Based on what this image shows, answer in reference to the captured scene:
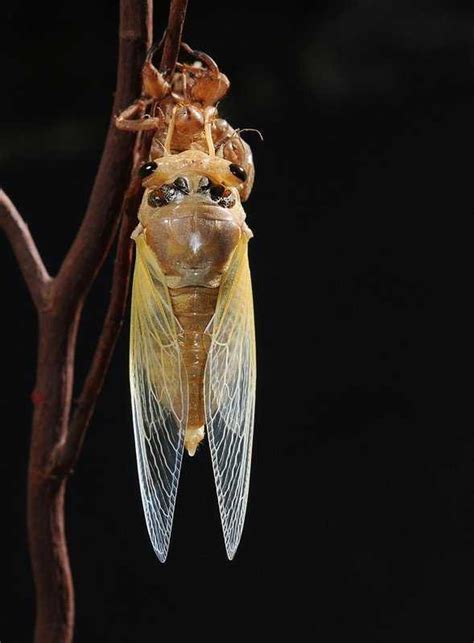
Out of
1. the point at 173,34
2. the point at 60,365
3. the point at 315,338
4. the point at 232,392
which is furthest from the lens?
the point at 315,338

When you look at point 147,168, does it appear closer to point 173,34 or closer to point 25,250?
point 173,34

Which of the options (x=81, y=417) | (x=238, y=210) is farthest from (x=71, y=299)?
(x=238, y=210)

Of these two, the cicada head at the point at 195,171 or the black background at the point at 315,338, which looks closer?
the cicada head at the point at 195,171

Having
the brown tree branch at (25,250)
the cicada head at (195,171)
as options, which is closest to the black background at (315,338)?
the brown tree branch at (25,250)

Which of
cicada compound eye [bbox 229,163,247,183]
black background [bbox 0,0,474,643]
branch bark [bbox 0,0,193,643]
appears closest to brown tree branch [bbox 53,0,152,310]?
branch bark [bbox 0,0,193,643]

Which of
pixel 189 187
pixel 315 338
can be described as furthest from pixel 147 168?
pixel 315 338

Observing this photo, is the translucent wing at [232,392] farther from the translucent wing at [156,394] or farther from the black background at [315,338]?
the black background at [315,338]
